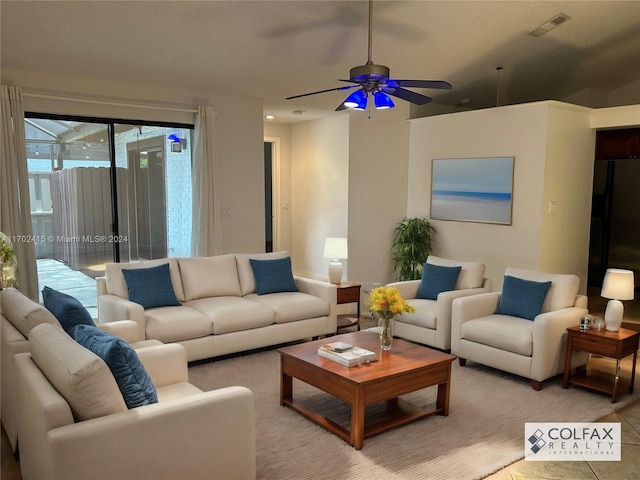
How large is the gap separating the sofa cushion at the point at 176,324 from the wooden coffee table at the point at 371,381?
1.08 metres

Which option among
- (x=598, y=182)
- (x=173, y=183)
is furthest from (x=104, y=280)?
(x=598, y=182)

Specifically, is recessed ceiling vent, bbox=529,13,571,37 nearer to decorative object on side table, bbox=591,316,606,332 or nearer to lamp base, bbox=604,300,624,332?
lamp base, bbox=604,300,624,332

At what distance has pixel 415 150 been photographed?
23.9 ft

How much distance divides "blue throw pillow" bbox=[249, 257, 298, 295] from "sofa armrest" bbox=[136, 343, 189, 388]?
2109mm

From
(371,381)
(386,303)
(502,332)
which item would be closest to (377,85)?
(386,303)

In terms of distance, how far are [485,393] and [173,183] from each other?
14.3ft

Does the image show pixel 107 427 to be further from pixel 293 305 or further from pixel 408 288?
pixel 408 288

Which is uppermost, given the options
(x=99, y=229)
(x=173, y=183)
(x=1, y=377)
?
(x=173, y=183)

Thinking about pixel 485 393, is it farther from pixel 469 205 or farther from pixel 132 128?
pixel 132 128

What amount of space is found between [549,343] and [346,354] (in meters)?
1.68

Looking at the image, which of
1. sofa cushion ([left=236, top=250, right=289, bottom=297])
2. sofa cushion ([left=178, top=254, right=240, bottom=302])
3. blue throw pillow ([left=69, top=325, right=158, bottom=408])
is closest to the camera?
blue throw pillow ([left=69, top=325, right=158, bottom=408])

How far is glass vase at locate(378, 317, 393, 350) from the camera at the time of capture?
365 cm

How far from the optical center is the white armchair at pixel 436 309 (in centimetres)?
474

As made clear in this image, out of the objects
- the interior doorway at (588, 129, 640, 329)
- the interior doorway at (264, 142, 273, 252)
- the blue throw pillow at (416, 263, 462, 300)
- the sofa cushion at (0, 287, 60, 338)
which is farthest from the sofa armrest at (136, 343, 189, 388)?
the interior doorway at (264, 142, 273, 252)
